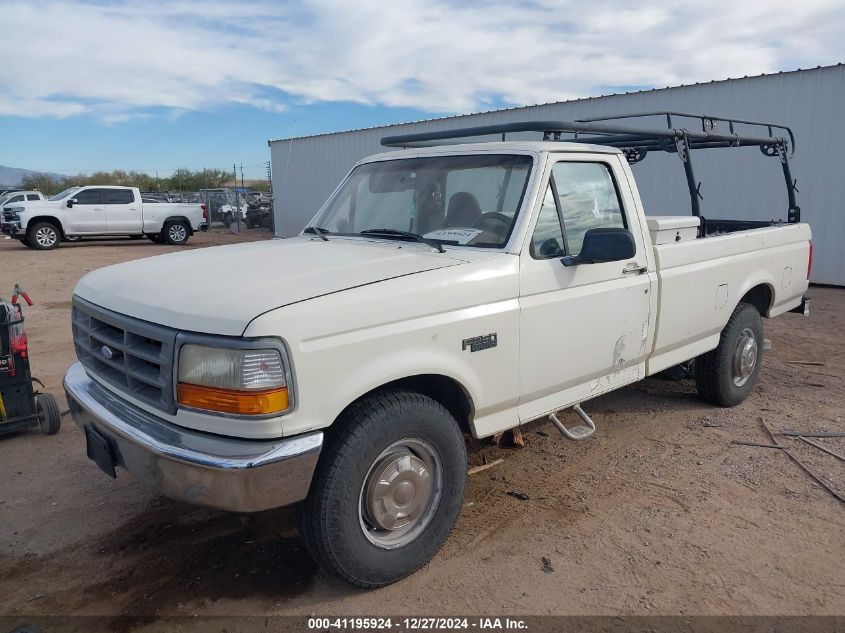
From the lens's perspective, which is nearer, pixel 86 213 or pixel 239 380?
pixel 239 380

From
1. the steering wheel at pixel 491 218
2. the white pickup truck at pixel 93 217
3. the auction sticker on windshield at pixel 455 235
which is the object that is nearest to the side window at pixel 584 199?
the steering wheel at pixel 491 218

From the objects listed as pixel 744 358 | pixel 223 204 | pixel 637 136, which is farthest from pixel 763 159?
pixel 223 204

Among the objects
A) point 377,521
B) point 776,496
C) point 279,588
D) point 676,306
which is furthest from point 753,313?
point 279,588

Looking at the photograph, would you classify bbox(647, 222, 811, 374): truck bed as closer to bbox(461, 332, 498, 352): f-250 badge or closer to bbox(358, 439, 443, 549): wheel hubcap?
bbox(461, 332, 498, 352): f-250 badge

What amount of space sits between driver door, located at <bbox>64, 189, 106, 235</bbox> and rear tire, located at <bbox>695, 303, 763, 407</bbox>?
19357mm

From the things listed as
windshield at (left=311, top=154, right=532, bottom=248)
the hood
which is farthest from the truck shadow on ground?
windshield at (left=311, top=154, right=532, bottom=248)

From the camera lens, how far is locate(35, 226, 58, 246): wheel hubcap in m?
19.1

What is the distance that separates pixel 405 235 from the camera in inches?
145

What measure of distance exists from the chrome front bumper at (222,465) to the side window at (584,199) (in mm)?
1974

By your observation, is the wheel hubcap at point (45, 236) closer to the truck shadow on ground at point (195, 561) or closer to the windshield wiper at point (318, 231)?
the windshield wiper at point (318, 231)

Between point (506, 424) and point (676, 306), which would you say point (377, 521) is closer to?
point (506, 424)

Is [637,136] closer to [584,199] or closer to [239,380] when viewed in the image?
[584,199]

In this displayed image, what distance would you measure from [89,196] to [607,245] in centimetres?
2015

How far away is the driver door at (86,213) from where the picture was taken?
19.5 meters
